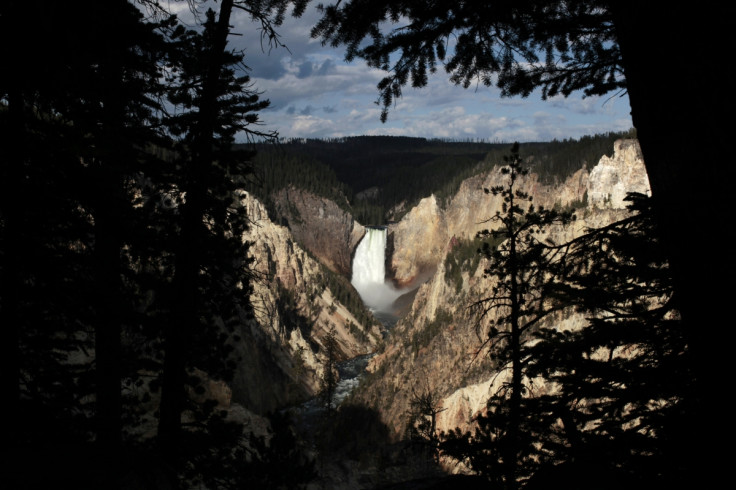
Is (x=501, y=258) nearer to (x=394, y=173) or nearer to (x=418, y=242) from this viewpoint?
(x=418, y=242)

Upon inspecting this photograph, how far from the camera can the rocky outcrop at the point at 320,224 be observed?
104 m

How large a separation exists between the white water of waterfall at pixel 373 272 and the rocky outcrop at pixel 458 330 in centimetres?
3617

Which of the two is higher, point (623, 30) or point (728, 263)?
point (623, 30)

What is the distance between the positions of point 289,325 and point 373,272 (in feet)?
150

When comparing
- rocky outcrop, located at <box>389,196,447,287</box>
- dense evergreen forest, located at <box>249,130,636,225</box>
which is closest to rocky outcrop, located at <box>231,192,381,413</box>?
dense evergreen forest, located at <box>249,130,636,225</box>

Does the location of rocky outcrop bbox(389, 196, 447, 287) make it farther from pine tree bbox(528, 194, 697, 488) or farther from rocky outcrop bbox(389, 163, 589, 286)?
pine tree bbox(528, 194, 697, 488)

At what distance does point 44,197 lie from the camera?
15.9ft

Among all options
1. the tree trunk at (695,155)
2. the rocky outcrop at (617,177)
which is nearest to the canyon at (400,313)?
the rocky outcrop at (617,177)

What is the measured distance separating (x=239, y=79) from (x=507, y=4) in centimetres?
1181

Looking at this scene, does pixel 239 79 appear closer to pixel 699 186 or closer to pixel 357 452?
pixel 699 186

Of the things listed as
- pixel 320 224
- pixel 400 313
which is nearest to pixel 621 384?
pixel 400 313

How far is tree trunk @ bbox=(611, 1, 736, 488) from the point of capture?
157 centimetres

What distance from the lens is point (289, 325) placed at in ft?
228

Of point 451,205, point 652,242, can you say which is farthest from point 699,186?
point 451,205
